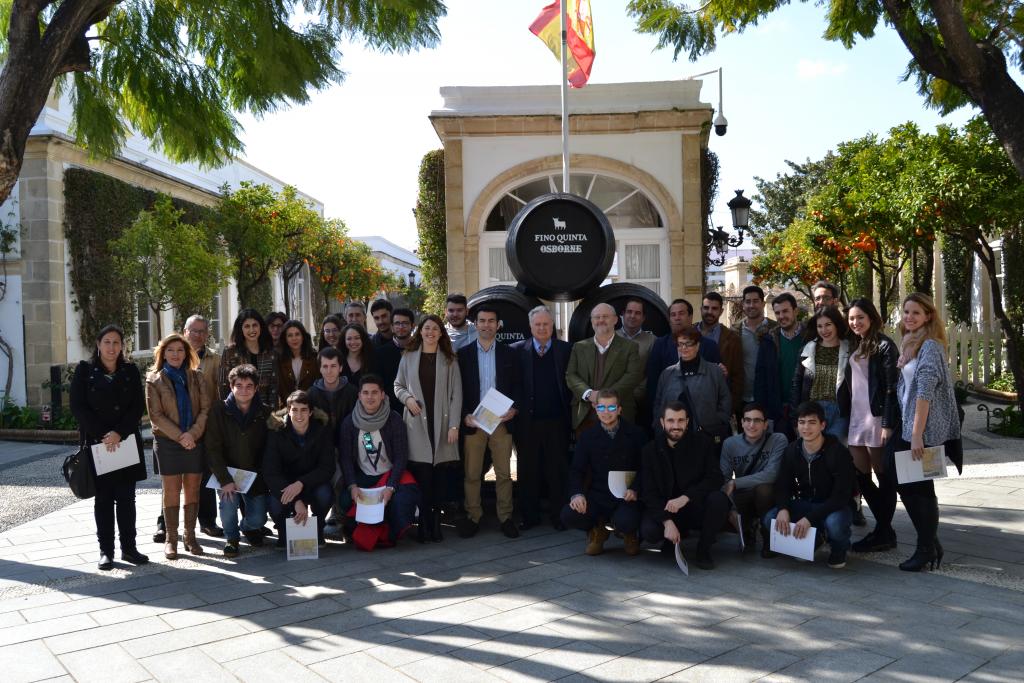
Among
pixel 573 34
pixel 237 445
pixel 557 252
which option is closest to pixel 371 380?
pixel 237 445

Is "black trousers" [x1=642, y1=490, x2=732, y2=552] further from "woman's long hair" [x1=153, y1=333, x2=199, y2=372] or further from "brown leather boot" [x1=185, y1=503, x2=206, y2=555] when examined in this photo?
"woman's long hair" [x1=153, y1=333, x2=199, y2=372]

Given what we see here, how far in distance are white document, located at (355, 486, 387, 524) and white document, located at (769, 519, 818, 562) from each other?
106 inches

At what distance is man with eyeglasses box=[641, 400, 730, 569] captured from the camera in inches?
217

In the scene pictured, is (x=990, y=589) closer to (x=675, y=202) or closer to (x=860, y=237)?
(x=675, y=202)

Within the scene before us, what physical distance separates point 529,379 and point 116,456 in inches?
118

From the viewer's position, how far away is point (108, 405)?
5.72m

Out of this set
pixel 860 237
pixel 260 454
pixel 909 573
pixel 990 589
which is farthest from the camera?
pixel 860 237

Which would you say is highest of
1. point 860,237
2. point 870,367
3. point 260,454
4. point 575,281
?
point 860,237

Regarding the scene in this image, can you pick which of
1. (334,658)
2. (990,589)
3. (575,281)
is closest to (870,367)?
(990,589)

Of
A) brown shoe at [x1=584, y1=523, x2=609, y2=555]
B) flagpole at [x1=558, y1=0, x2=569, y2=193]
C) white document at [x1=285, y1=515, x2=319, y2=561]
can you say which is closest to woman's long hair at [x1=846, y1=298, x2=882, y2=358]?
brown shoe at [x1=584, y1=523, x2=609, y2=555]

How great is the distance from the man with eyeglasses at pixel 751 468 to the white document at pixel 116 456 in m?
4.09

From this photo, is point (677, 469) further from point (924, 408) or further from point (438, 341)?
point (438, 341)

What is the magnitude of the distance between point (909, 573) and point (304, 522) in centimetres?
400

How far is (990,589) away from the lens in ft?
16.0
